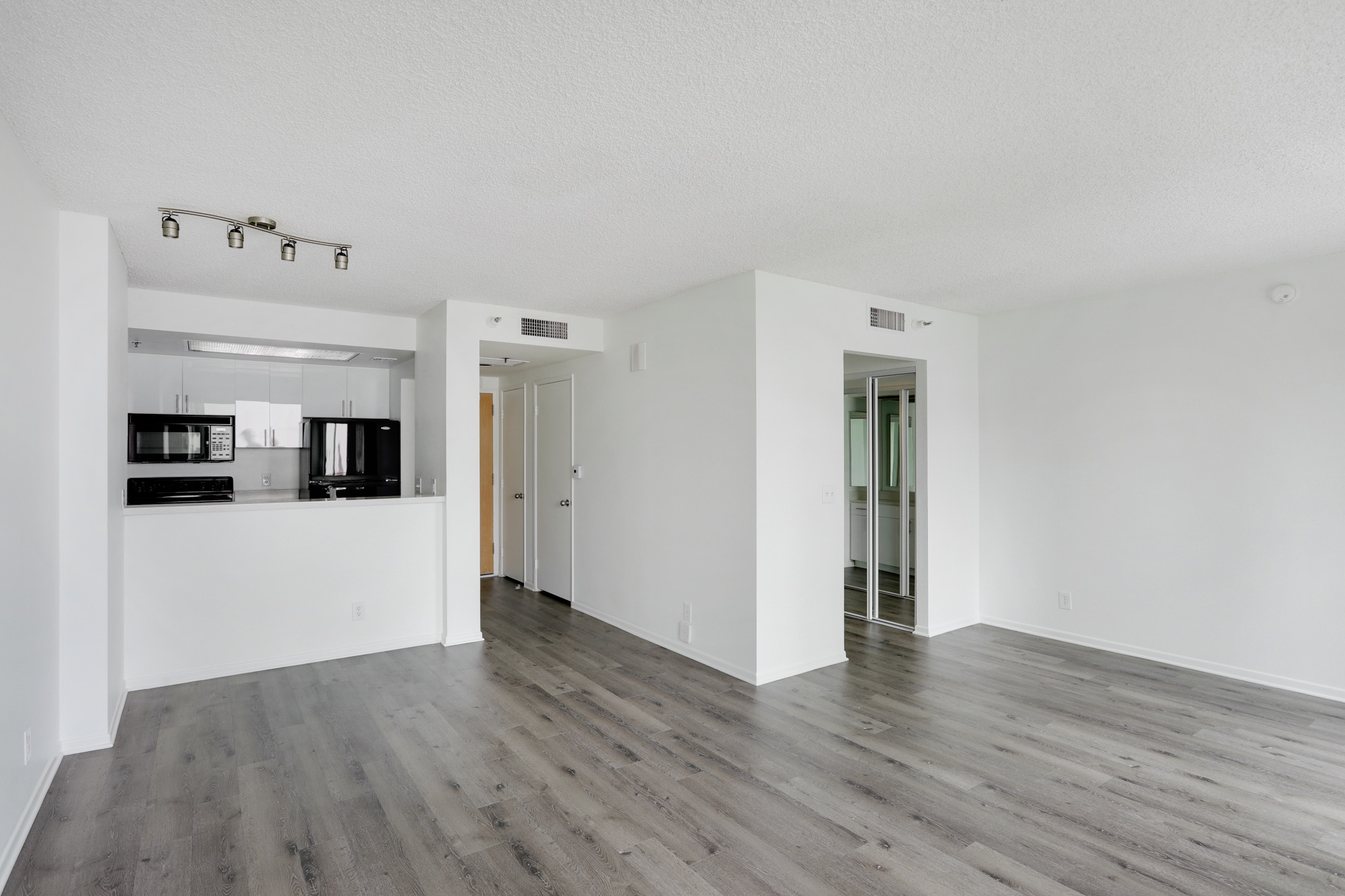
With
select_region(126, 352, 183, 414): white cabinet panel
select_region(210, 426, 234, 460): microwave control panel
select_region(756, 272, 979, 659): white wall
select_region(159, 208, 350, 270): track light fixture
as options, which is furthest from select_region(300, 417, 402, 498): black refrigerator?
select_region(756, 272, 979, 659): white wall

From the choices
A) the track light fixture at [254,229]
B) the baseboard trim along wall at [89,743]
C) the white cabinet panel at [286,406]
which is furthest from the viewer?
the white cabinet panel at [286,406]

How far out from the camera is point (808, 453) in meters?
4.41

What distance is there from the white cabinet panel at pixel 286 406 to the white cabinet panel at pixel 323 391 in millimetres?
40

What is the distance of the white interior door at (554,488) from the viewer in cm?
614

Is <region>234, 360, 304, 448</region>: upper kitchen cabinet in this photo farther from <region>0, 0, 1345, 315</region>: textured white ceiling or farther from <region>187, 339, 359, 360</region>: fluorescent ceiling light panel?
<region>0, 0, 1345, 315</region>: textured white ceiling

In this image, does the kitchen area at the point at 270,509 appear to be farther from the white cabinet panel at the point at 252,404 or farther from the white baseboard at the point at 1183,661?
the white baseboard at the point at 1183,661

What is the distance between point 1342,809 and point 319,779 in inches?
161

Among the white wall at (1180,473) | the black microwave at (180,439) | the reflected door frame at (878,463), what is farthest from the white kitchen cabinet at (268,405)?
the white wall at (1180,473)

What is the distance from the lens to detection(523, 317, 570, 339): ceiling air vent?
5305mm

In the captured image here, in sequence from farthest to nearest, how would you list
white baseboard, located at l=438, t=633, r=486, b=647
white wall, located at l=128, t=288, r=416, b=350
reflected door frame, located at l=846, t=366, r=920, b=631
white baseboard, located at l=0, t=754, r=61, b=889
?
reflected door frame, located at l=846, t=366, r=920, b=631, white baseboard, located at l=438, t=633, r=486, b=647, white wall, located at l=128, t=288, r=416, b=350, white baseboard, located at l=0, t=754, r=61, b=889

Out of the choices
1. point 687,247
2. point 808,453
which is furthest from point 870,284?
point 687,247

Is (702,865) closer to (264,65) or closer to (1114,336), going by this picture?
(264,65)

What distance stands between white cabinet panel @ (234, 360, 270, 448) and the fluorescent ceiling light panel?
0.53 meters

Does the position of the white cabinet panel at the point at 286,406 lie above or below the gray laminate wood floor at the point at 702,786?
above
